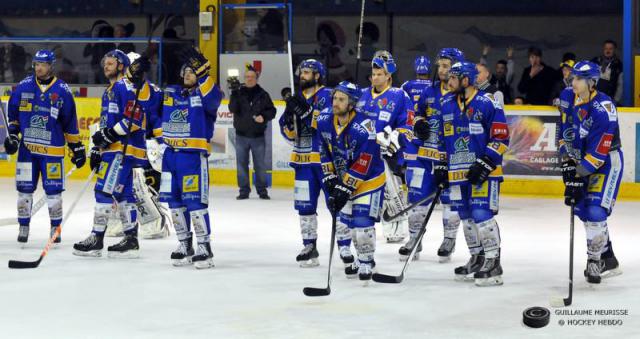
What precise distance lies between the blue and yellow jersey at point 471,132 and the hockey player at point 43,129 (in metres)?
3.30

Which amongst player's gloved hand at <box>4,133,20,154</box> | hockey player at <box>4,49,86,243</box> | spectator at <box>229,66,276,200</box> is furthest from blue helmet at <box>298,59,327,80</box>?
spectator at <box>229,66,276,200</box>

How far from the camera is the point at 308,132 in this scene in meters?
9.66

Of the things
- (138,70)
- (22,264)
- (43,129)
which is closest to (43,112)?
(43,129)

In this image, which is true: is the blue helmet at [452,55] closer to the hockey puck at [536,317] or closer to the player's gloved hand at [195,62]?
the player's gloved hand at [195,62]

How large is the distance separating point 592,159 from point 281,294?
91.0 inches

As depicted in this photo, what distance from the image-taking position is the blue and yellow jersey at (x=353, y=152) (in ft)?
28.3

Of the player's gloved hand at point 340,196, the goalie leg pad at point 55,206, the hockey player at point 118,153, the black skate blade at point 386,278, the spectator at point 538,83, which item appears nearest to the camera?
the player's gloved hand at point 340,196

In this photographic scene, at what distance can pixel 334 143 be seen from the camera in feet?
29.0

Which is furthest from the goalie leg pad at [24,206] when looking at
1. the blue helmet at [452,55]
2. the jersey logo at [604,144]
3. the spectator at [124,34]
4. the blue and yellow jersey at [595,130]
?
the spectator at [124,34]

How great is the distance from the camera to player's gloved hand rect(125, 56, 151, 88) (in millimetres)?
9797

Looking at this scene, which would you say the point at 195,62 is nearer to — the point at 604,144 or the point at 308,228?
the point at 308,228

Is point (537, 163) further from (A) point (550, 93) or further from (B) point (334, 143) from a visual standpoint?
(B) point (334, 143)

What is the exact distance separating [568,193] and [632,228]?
3.71 meters

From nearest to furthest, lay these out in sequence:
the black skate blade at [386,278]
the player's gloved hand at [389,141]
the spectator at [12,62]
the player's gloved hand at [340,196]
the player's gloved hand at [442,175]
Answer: the player's gloved hand at [340,196], the black skate blade at [386,278], the player's gloved hand at [442,175], the player's gloved hand at [389,141], the spectator at [12,62]
